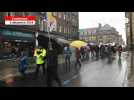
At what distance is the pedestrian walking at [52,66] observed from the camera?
34.7ft

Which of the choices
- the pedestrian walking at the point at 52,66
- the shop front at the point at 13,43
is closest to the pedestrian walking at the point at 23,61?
the shop front at the point at 13,43

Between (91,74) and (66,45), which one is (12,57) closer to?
(66,45)

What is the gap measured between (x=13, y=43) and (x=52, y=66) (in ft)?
4.08

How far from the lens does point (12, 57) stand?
36.4 feet

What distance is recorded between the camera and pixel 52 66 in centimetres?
1067

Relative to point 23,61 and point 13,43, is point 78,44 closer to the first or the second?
point 23,61

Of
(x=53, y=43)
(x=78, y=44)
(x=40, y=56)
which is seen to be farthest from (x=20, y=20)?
(x=78, y=44)

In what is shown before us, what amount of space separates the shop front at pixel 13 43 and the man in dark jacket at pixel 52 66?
2.21 ft

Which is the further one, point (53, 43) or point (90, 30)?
point (90, 30)

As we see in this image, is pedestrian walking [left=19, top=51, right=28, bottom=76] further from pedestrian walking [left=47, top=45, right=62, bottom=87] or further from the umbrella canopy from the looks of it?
pedestrian walking [left=47, top=45, right=62, bottom=87]
